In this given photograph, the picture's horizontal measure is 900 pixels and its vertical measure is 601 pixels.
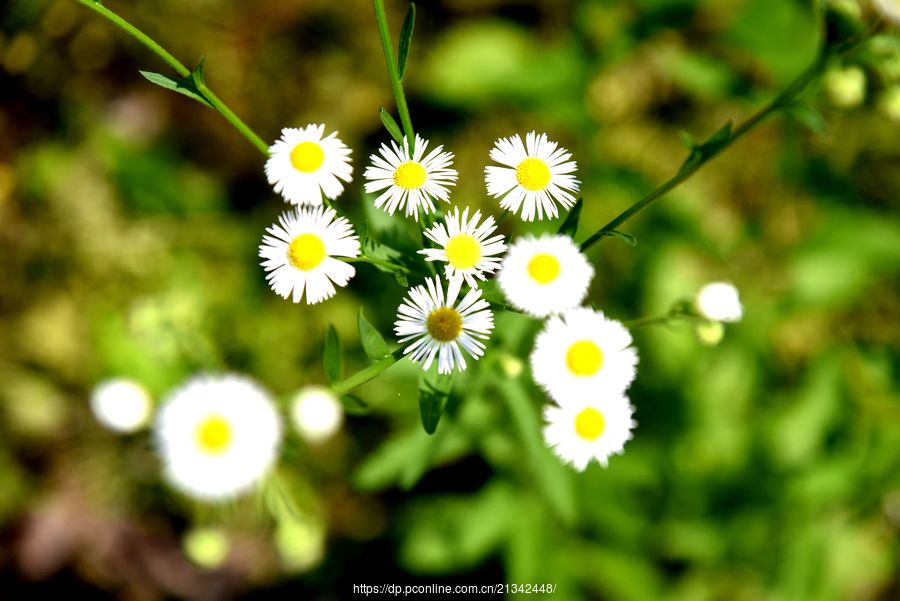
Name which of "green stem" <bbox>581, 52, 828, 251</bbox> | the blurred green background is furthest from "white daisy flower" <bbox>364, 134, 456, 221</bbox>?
the blurred green background

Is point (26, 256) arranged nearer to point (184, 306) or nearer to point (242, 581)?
point (184, 306)

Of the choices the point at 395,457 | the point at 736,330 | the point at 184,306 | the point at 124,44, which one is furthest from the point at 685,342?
the point at 124,44

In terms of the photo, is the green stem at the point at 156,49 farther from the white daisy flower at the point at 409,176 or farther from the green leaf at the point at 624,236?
the green leaf at the point at 624,236

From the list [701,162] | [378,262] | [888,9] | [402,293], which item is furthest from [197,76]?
[888,9]

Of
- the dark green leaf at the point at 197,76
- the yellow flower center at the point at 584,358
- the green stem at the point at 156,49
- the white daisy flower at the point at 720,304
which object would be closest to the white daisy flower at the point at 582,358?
the yellow flower center at the point at 584,358

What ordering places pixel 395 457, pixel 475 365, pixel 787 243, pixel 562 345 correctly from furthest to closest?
pixel 787 243
pixel 395 457
pixel 475 365
pixel 562 345

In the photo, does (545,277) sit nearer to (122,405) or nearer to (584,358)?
(584,358)

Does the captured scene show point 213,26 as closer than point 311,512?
No
